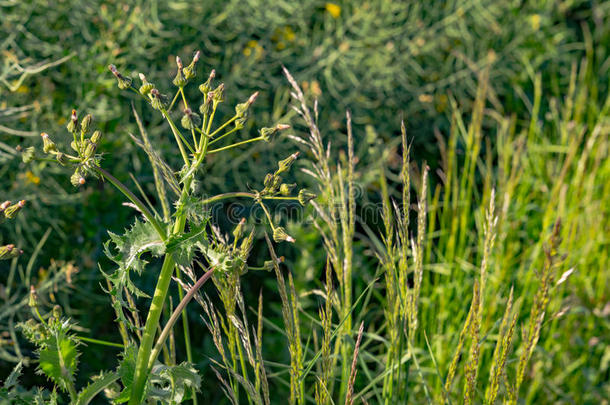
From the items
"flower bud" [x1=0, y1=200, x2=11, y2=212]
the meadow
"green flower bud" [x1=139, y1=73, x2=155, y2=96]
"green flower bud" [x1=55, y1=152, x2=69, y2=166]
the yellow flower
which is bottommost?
the meadow

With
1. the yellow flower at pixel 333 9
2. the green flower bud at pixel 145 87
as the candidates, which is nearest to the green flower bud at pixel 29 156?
the green flower bud at pixel 145 87

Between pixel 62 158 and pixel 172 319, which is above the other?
pixel 62 158

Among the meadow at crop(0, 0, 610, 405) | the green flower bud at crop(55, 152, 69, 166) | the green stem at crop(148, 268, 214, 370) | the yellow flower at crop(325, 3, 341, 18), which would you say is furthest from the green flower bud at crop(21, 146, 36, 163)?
the yellow flower at crop(325, 3, 341, 18)

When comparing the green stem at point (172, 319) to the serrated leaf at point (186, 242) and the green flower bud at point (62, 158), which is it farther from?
the green flower bud at point (62, 158)

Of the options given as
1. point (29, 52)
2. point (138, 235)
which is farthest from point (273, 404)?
point (29, 52)

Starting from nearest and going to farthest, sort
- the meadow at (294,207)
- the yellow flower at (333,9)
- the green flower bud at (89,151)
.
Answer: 1. the green flower bud at (89,151)
2. the meadow at (294,207)
3. the yellow flower at (333,9)

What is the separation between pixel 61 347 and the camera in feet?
2.72

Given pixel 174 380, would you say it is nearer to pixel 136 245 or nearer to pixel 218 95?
pixel 136 245

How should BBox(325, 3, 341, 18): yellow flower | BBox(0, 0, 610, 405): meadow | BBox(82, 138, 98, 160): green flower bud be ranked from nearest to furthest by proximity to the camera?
1. BBox(82, 138, 98, 160): green flower bud
2. BBox(0, 0, 610, 405): meadow
3. BBox(325, 3, 341, 18): yellow flower

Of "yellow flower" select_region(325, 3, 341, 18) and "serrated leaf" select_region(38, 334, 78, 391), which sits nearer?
"serrated leaf" select_region(38, 334, 78, 391)

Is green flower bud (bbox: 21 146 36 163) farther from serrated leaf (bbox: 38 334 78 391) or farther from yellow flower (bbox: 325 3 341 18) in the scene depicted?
yellow flower (bbox: 325 3 341 18)

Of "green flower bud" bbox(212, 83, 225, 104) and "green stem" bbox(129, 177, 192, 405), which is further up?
"green flower bud" bbox(212, 83, 225, 104)

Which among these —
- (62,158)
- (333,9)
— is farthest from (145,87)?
(333,9)

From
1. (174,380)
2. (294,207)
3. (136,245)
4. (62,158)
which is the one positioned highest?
(62,158)
